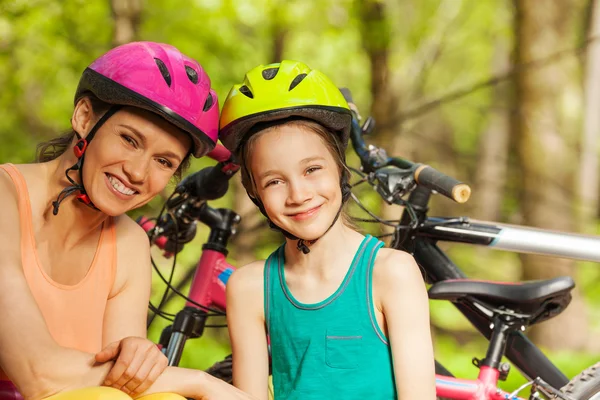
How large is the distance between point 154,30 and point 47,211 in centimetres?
635

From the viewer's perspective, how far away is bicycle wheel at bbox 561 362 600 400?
2.94m

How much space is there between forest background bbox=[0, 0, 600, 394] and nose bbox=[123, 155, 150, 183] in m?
3.13

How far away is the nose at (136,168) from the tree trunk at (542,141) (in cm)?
680

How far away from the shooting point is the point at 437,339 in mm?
10516

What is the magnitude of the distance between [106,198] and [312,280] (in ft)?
2.54

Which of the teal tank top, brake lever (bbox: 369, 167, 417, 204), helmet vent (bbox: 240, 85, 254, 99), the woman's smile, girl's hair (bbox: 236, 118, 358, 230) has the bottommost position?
the teal tank top

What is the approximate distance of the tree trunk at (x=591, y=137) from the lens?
1070 centimetres

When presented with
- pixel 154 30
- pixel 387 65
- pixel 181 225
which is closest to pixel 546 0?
pixel 387 65

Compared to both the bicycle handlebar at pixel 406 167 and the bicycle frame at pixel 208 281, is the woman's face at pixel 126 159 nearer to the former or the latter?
the bicycle frame at pixel 208 281

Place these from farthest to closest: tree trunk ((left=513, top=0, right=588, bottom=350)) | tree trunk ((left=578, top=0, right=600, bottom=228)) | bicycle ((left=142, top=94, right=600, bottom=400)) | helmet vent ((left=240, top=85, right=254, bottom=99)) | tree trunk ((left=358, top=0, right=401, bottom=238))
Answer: tree trunk ((left=578, top=0, right=600, bottom=228)), tree trunk ((left=513, top=0, right=588, bottom=350)), tree trunk ((left=358, top=0, right=401, bottom=238)), bicycle ((left=142, top=94, right=600, bottom=400)), helmet vent ((left=240, top=85, right=254, bottom=99))

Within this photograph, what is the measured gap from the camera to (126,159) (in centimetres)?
256

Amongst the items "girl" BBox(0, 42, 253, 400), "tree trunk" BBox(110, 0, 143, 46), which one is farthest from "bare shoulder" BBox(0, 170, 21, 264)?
"tree trunk" BBox(110, 0, 143, 46)

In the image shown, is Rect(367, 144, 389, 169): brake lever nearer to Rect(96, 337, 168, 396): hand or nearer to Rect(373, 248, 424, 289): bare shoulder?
Rect(373, 248, 424, 289): bare shoulder

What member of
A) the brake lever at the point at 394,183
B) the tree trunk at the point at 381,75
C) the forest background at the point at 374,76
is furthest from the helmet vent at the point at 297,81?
the tree trunk at the point at 381,75
